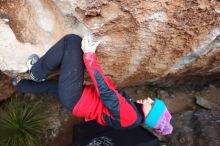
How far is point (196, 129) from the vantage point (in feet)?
12.6

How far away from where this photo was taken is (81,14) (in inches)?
97.9

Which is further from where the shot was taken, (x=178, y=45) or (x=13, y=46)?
(x=178, y=45)

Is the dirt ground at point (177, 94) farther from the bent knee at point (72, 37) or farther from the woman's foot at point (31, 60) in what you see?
the bent knee at point (72, 37)

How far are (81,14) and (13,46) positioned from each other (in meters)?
0.66

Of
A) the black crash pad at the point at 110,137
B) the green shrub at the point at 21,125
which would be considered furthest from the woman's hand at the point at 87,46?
the green shrub at the point at 21,125

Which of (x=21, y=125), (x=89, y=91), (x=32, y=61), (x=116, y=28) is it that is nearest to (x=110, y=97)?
(x=89, y=91)

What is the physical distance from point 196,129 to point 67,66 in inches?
69.5

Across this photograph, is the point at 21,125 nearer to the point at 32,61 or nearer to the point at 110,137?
the point at 110,137

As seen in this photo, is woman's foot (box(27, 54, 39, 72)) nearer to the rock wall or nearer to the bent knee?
the rock wall

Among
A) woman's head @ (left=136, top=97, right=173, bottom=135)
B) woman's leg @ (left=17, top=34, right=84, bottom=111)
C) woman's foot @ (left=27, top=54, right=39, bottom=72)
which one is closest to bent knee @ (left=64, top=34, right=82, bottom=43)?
woman's leg @ (left=17, top=34, right=84, bottom=111)

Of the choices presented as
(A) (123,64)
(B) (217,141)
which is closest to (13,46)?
(A) (123,64)

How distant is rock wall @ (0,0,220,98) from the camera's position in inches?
99.7

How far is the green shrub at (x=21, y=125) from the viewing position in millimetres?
3703

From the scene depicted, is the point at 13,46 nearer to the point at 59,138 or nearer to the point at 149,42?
the point at 149,42
